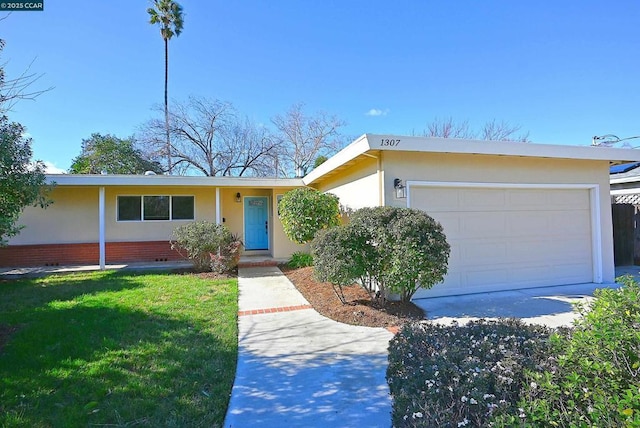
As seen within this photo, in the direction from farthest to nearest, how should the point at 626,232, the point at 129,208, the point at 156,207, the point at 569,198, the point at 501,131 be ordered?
the point at 501,131
the point at 156,207
the point at 129,208
the point at 626,232
the point at 569,198

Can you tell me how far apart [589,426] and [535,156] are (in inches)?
257

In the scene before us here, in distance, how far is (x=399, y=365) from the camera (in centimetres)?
236

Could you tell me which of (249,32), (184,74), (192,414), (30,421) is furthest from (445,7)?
(184,74)

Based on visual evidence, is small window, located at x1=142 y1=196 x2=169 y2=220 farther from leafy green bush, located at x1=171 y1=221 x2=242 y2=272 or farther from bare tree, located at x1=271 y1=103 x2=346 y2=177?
bare tree, located at x1=271 y1=103 x2=346 y2=177

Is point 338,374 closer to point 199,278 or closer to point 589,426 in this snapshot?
point 589,426

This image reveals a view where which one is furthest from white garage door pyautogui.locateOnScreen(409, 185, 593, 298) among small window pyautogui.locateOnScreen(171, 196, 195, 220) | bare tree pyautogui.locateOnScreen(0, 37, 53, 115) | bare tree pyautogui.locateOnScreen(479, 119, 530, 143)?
bare tree pyautogui.locateOnScreen(479, 119, 530, 143)

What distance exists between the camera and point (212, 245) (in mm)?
9039

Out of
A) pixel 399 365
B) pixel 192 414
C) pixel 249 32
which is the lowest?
pixel 192 414

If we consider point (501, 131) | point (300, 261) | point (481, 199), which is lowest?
point (300, 261)

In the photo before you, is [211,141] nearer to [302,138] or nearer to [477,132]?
[302,138]

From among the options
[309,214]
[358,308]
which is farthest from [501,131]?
[358,308]

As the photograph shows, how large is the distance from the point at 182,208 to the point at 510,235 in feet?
34.5

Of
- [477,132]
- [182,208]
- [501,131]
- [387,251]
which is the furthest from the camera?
[477,132]

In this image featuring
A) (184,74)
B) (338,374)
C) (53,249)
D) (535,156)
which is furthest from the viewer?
(184,74)
